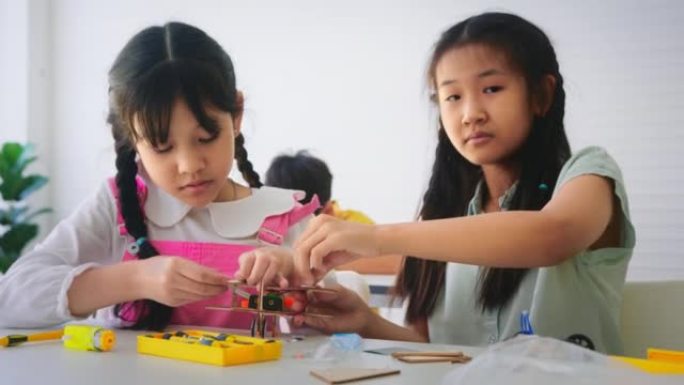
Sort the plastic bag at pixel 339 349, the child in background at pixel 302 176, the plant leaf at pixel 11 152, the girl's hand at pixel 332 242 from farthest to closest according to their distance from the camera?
the plant leaf at pixel 11 152 < the child in background at pixel 302 176 < the girl's hand at pixel 332 242 < the plastic bag at pixel 339 349

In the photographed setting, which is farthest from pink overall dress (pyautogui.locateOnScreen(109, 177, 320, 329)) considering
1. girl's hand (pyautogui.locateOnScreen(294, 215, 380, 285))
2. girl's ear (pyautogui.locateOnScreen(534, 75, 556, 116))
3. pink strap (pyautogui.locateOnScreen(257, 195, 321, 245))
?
girl's ear (pyautogui.locateOnScreen(534, 75, 556, 116))

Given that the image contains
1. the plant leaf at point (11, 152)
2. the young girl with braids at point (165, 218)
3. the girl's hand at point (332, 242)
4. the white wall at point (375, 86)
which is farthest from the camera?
the plant leaf at point (11, 152)

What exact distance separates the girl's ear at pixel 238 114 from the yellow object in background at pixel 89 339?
16.8 inches

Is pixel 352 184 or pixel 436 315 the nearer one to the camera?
pixel 436 315

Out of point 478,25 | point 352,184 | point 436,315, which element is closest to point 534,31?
point 478,25

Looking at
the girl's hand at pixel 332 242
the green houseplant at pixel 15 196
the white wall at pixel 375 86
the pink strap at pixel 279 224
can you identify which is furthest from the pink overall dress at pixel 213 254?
the green houseplant at pixel 15 196

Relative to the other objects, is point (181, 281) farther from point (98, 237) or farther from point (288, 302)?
point (98, 237)

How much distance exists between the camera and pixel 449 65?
109 centimetres

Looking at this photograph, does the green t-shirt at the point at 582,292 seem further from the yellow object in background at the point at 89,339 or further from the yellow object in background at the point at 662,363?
the yellow object in background at the point at 89,339

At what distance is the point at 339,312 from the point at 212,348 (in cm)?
33

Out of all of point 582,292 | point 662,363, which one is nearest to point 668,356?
point 662,363

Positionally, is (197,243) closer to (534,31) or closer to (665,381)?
(534,31)

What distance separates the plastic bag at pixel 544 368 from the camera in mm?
577

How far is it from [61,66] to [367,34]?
193 cm
